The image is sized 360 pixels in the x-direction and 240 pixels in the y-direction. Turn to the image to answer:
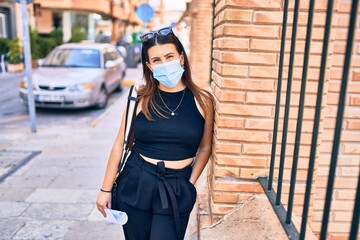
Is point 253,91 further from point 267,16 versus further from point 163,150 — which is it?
point 163,150

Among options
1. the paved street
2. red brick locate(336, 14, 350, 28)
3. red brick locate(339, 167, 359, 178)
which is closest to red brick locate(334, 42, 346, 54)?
red brick locate(336, 14, 350, 28)

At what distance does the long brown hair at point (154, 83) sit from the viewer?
2080mm

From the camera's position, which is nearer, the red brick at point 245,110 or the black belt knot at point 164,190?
the black belt knot at point 164,190

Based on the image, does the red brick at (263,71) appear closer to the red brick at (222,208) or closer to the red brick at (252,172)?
the red brick at (252,172)

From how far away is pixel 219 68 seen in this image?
221 centimetres

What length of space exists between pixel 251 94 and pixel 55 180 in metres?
3.40

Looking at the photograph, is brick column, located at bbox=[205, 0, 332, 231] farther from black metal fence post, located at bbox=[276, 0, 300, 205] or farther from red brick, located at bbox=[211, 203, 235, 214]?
black metal fence post, located at bbox=[276, 0, 300, 205]

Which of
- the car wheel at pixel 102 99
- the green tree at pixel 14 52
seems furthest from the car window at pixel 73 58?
the green tree at pixel 14 52

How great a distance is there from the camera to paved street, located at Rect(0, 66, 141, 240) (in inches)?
136

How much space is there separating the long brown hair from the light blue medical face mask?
0.33ft

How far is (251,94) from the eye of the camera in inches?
82.7

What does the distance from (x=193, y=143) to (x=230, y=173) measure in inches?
12.2

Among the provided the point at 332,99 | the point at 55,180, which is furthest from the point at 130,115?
the point at 55,180

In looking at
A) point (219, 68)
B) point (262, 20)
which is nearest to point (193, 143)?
point (219, 68)
